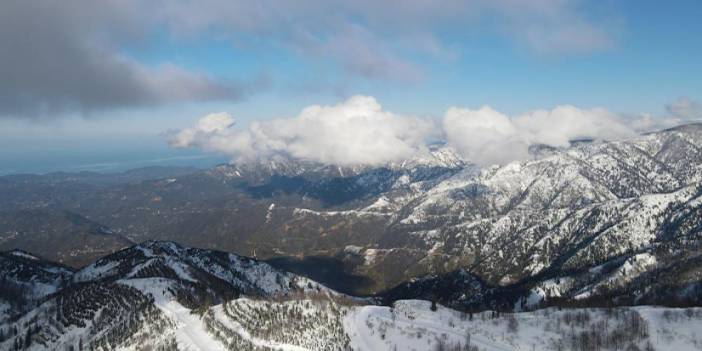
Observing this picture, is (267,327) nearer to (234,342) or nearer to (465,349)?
(234,342)

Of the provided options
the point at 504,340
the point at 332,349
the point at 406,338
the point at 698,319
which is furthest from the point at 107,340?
the point at 698,319

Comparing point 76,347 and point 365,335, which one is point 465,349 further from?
point 76,347

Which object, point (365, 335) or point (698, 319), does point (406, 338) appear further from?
point (698, 319)

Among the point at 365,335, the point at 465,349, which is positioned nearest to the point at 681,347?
the point at 465,349

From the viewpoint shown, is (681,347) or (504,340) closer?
(681,347)

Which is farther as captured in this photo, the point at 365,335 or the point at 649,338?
the point at 365,335

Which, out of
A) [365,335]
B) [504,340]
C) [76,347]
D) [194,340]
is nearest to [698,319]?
[504,340]

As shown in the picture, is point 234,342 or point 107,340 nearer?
point 234,342
